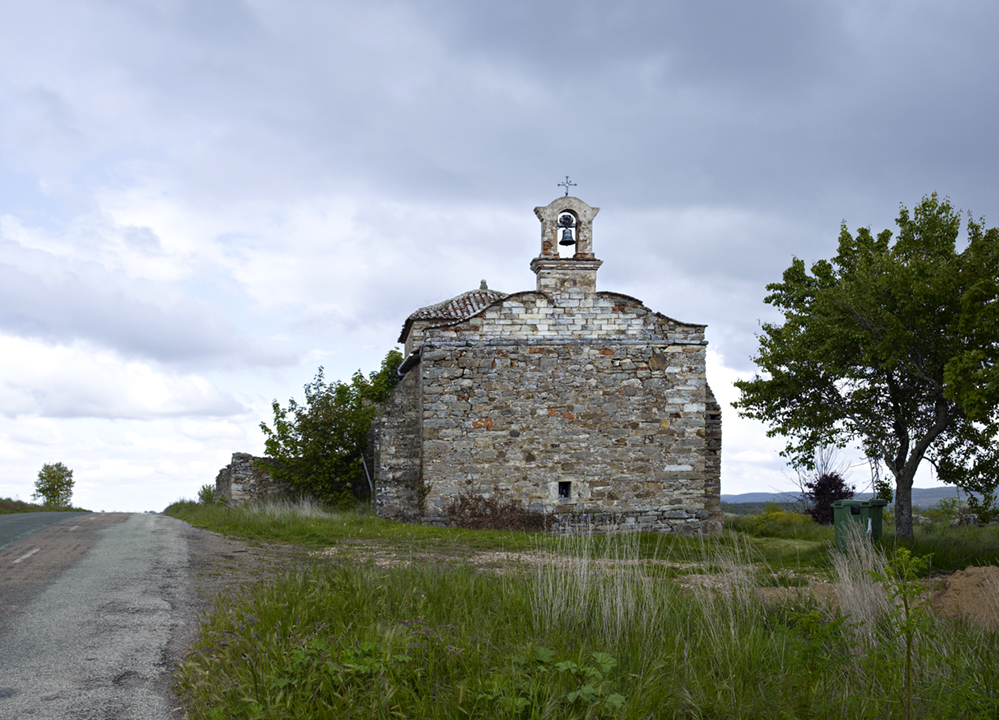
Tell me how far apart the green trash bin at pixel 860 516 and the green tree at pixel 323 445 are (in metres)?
14.0

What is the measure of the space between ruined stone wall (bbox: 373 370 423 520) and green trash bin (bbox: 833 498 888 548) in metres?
9.96

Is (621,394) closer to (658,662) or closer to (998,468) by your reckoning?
(998,468)

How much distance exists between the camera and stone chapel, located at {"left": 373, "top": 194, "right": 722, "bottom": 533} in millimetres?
17703

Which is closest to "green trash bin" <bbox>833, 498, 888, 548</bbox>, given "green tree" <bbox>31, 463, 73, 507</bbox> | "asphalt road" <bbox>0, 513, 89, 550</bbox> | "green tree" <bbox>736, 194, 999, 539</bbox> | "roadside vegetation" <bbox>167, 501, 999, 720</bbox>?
"green tree" <bbox>736, 194, 999, 539</bbox>

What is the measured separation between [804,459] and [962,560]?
5.02 metres

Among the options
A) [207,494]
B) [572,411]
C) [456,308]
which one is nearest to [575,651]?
[572,411]

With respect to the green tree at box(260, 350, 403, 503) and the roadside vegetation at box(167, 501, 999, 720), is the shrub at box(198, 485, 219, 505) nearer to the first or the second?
the green tree at box(260, 350, 403, 503)

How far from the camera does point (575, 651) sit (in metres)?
5.65

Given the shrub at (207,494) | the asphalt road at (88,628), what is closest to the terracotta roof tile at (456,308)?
the shrub at (207,494)

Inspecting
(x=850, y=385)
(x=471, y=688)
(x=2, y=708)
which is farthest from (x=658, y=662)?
(x=850, y=385)

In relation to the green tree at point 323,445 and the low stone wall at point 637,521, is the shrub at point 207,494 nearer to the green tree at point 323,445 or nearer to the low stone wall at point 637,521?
the green tree at point 323,445

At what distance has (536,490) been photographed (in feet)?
58.1

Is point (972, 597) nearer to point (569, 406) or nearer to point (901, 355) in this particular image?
point (901, 355)

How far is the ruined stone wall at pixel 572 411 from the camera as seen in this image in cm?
1770
